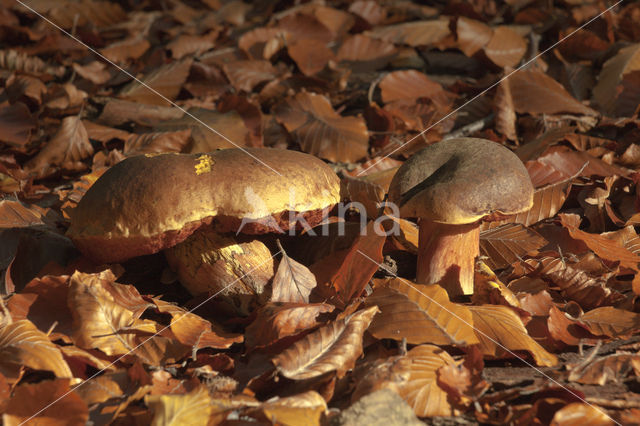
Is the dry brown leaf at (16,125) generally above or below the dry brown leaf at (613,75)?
below

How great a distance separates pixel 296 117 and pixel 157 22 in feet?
7.66

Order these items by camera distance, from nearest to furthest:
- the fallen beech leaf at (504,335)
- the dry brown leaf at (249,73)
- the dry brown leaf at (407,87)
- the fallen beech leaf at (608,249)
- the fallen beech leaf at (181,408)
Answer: the fallen beech leaf at (181,408)
the fallen beech leaf at (504,335)
the fallen beech leaf at (608,249)
the dry brown leaf at (407,87)
the dry brown leaf at (249,73)

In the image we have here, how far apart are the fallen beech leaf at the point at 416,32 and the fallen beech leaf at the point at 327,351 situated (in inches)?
109

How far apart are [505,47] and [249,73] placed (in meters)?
1.70

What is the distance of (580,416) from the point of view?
4.12 ft

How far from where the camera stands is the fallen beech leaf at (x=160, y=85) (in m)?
3.41

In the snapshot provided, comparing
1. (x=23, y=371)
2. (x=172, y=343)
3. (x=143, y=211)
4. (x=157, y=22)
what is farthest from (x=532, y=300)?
(x=157, y=22)

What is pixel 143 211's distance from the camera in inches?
63.1

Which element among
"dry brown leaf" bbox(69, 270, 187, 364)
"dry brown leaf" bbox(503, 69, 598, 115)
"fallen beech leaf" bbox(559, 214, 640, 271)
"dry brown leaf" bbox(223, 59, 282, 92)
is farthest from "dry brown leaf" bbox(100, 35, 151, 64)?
"fallen beech leaf" bbox(559, 214, 640, 271)

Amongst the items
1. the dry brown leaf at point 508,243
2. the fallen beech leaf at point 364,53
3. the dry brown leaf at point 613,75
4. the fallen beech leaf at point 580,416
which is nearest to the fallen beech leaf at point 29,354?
the fallen beech leaf at point 580,416

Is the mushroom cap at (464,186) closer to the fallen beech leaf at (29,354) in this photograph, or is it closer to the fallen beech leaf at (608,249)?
the fallen beech leaf at (608,249)

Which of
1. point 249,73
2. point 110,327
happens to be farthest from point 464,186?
point 249,73

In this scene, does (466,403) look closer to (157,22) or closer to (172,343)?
(172,343)

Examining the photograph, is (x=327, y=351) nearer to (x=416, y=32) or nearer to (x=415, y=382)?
(x=415, y=382)
